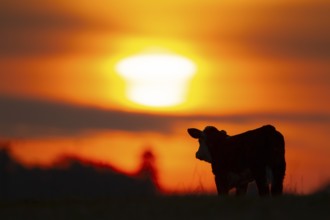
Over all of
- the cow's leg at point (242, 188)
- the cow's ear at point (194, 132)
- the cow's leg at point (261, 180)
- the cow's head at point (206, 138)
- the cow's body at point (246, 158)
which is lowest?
the cow's leg at point (261, 180)

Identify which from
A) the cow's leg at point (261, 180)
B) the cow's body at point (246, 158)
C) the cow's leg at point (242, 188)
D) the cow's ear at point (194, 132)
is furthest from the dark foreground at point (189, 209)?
the cow's ear at point (194, 132)

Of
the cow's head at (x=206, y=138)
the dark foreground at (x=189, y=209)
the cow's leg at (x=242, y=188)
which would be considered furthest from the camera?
the cow's head at (x=206, y=138)

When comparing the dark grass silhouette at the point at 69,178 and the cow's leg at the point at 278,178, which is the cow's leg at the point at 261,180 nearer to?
the cow's leg at the point at 278,178

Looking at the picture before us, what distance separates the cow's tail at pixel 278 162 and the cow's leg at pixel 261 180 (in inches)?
10.4

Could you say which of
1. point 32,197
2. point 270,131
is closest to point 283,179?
point 270,131

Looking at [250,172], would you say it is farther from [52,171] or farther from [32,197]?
[52,171]

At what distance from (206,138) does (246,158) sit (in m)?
2.53

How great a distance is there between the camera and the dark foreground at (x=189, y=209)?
19594 mm

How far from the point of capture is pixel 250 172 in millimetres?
27547

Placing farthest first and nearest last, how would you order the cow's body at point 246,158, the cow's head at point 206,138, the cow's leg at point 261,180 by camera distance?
the cow's head at point 206,138
the cow's body at point 246,158
the cow's leg at point 261,180

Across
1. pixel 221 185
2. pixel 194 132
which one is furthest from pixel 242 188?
pixel 194 132

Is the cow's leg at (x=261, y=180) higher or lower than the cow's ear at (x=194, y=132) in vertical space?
lower

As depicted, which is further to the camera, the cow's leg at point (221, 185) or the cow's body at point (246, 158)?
the cow's leg at point (221, 185)

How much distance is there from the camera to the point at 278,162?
26531mm
